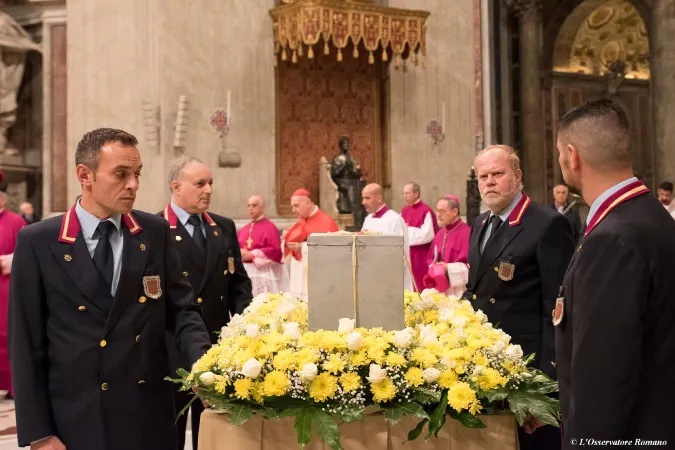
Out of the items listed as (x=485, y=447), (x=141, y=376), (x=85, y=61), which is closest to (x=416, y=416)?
(x=485, y=447)

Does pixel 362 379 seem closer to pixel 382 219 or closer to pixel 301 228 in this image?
pixel 382 219

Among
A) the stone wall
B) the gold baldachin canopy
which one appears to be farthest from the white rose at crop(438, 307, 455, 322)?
the stone wall

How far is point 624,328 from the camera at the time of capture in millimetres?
2141

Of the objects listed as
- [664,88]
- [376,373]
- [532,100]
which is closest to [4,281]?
[376,373]

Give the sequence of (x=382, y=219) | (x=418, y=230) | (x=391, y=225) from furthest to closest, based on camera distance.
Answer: (x=418, y=230)
(x=382, y=219)
(x=391, y=225)

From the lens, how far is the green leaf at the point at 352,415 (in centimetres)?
267

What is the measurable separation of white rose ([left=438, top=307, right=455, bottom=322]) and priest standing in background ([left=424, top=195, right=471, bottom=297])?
3633 millimetres

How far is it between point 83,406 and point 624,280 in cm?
187

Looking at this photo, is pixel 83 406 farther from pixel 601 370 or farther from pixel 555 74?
pixel 555 74

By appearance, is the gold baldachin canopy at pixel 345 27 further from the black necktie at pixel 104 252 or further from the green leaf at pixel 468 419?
the green leaf at pixel 468 419

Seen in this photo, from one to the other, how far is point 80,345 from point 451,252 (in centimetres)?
581

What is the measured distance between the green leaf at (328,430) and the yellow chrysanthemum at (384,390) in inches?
6.0

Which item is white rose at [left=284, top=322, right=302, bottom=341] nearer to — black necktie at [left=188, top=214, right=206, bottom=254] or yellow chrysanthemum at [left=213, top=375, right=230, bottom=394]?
yellow chrysanthemum at [left=213, top=375, right=230, bottom=394]

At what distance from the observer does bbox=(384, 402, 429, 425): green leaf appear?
8.78ft
